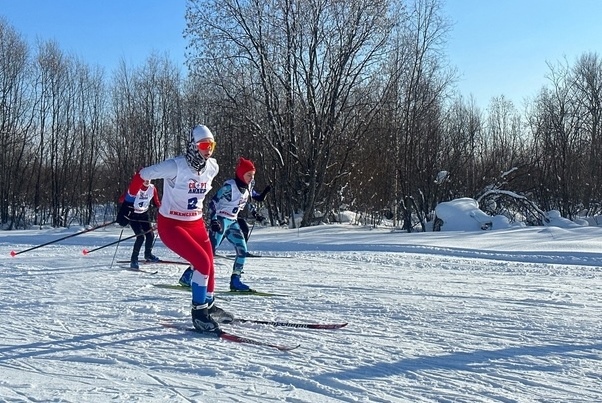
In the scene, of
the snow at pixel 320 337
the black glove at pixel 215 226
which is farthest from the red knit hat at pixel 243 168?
the snow at pixel 320 337

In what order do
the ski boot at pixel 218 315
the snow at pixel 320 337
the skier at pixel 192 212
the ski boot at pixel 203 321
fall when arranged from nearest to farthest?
the snow at pixel 320 337
the ski boot at pixel 203 321
the skier at pixel 192 212
the ski boot at pixel 218 315

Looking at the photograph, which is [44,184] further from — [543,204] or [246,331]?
[246,331]

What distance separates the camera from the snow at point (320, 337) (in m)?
4.29

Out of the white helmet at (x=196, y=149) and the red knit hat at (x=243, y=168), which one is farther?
the red knit hat at (x=243, y=168)

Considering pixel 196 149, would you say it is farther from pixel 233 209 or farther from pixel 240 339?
pixel 233 209

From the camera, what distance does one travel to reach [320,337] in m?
5.84

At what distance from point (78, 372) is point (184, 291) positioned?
404 cm

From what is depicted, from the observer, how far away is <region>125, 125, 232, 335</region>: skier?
6.22 m

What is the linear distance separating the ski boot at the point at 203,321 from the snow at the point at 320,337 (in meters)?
0.15

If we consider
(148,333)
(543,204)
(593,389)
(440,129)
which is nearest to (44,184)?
(440,129)

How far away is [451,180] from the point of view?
26.3m

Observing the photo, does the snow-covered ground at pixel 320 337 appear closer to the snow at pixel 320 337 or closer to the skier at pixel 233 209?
the snow at pixel 320 337

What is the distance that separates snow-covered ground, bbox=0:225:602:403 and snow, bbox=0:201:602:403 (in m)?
0.02

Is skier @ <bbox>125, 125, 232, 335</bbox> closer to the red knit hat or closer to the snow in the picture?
the snow
